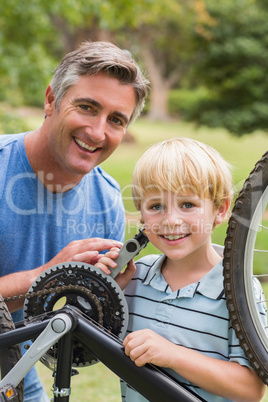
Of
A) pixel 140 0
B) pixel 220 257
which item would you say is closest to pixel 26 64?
pixel 140 0

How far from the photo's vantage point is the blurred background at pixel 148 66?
7078mm

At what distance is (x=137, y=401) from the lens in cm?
170

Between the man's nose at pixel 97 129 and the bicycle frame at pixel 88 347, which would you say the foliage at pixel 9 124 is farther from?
the bicycle frame at pixel 88 347

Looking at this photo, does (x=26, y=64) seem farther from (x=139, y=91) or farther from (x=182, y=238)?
(x=182, y=238)

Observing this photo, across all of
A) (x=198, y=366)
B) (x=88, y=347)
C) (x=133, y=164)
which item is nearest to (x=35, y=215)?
(x=88, y=347)

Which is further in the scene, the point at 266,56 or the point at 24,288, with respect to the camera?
the point at 266,56

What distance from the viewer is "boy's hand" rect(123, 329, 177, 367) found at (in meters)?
1.51

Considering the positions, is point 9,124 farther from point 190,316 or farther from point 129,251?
point 190,316

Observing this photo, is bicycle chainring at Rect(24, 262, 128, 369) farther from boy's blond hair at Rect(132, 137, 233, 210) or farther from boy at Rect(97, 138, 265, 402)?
boy's blond hair at Rect(132, 137, 233, 210)

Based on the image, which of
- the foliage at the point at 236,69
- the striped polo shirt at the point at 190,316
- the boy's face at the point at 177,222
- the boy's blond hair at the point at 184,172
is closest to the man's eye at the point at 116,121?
the boy's blond hair at the point at 184,172

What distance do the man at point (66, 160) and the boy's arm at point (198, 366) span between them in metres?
0.59

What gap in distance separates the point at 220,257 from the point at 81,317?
0.48 metres

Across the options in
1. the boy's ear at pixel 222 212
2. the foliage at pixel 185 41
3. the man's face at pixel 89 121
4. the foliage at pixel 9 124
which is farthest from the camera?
the foliage at pixel 185 41

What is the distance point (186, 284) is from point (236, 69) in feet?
38.6
